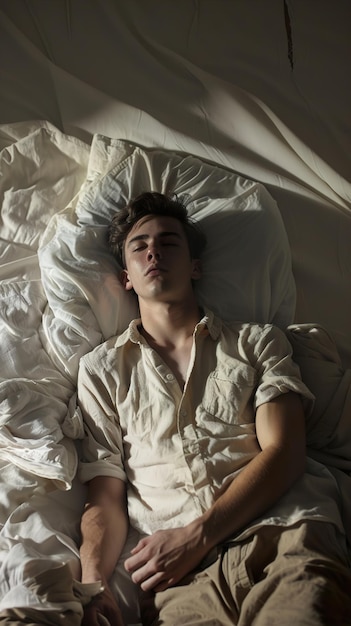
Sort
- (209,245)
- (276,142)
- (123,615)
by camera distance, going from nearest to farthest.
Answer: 1. (123,615)
2. (209,245)
3. (276,142)

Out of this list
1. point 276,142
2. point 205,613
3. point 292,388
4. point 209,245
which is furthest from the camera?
point 276,142

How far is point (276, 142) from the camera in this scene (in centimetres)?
186

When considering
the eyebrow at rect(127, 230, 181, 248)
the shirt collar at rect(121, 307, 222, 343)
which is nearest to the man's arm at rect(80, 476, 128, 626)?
the shirt collar at rect(121, 307, 222, 343)

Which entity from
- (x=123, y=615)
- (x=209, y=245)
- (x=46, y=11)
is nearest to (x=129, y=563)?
(x=123, y=615)

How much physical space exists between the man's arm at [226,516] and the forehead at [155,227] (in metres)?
0.51

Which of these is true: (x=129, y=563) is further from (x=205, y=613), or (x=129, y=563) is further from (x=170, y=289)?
(x=170, y=289)

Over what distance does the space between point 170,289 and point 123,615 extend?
0.64 meters

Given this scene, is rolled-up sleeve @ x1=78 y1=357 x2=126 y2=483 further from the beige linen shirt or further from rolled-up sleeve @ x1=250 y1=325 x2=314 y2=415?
rolled-up sleeve @ x1=250 y1=325 x2=314 y2=415

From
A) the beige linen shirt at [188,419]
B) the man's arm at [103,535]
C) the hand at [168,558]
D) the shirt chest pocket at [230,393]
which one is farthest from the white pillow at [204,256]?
the hand at [168,558]

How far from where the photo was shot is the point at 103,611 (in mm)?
1164

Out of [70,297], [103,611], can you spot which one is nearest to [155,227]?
[70,297]

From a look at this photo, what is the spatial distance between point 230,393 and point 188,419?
0.10 meters

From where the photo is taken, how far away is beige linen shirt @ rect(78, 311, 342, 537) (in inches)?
51.8

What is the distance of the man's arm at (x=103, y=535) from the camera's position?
3.88 feet
